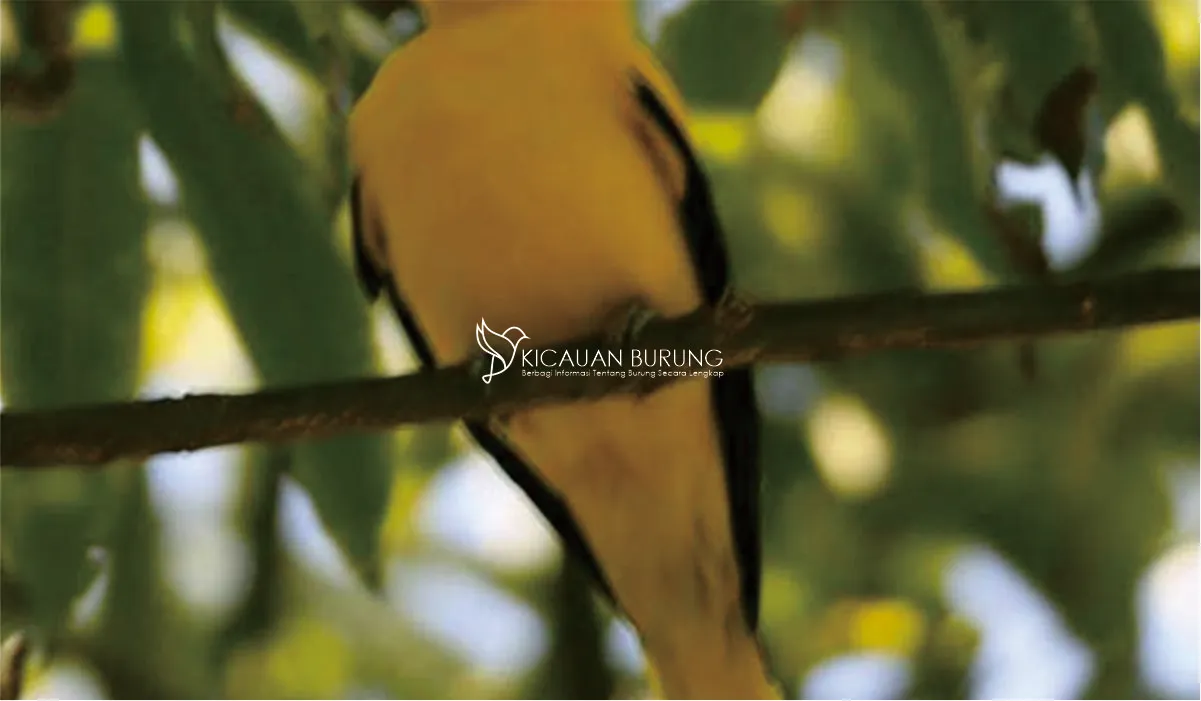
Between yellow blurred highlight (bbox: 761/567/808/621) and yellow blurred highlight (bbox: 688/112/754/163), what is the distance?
0.42 m

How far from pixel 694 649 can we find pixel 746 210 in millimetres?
436

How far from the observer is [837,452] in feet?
4.12

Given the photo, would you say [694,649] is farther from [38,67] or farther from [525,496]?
[38,67]

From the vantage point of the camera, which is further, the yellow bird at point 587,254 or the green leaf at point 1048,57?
the yellow bird at point 587,254

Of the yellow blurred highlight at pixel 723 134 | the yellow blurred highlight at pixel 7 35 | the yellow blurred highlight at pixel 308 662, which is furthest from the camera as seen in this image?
the yellow blurred highlight at pixel 308 662

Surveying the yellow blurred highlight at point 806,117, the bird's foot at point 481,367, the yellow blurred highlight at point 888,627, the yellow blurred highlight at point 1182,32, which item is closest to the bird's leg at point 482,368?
the bird's foot at point 481,367

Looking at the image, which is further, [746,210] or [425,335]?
[746,210]

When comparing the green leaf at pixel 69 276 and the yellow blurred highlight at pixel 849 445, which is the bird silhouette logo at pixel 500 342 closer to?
the green leaf at pixel 69 276

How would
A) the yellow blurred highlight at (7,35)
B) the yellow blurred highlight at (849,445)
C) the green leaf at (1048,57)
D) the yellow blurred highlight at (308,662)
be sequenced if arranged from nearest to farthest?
the green leaf at (1048,57), the yellow blurred highlight at (7,35), the yellow blurred highlight at (308,662), the yellow blurred highlight at (849,445)

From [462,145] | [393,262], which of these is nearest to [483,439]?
[393,262]

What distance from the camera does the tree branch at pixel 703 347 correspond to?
26.3 inches

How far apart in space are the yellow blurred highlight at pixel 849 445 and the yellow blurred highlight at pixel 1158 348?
0.85 ft

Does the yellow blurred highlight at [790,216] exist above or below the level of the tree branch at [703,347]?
below

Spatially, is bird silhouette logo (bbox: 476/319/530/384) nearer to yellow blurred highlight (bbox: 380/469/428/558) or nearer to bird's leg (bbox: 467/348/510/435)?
bird's leg (bbox: 467/348/510/435)
